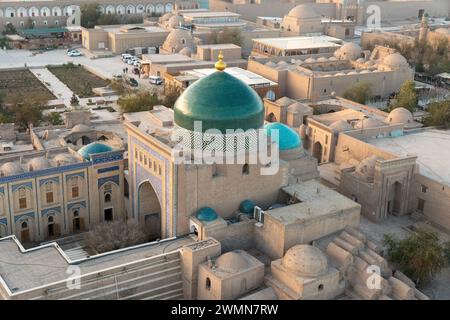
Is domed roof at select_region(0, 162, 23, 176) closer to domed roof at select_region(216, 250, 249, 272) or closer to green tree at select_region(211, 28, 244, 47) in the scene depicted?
domed roof at select_region(216, 250, 249, 272)

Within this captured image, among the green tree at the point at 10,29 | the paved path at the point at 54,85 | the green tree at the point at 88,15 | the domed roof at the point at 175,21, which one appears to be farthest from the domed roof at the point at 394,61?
the green tree at the point at 10,29

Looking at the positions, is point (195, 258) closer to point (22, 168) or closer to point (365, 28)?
point (22, 168)

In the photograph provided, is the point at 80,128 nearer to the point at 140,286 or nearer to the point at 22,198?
the point at 22,198

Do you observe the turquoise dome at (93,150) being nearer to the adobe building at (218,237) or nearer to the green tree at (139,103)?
the adobe building at (218,237)

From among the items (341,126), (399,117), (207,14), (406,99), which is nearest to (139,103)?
(341,126)

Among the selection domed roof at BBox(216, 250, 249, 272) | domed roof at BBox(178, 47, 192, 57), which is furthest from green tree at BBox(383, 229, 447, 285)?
domed roof at BBox(178, 47, 192, 57)
